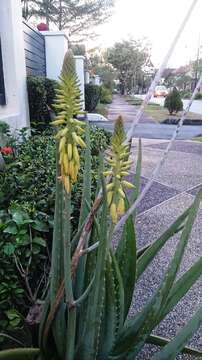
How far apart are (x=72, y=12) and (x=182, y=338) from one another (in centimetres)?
2782

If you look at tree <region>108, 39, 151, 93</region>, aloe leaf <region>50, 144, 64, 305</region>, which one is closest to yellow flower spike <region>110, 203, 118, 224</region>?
aloe leaf <region>50, 144, 64, 305</region>

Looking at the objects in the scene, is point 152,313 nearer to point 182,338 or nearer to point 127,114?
A: point 182,338

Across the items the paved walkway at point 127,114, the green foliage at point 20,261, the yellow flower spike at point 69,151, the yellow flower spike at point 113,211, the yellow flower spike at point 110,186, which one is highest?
the yellow flower spike at point 69,151

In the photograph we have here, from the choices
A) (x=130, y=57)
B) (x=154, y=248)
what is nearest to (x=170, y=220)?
(x=154, y=248)

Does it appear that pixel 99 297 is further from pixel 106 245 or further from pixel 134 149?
pixel 134 149

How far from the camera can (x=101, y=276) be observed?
1.12 metres

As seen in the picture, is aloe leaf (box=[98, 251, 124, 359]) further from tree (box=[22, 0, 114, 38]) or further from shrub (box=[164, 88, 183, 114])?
tree (box=[22, 0, 114, 38])

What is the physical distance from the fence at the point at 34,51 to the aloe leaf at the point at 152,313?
6.78 meters

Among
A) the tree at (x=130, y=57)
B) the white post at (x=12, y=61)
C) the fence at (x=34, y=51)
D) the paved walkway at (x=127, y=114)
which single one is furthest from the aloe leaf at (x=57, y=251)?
the tree at (x=130, y=57)

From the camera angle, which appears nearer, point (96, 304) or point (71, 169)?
point (71, 169)

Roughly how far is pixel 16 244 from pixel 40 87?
16.1 feet

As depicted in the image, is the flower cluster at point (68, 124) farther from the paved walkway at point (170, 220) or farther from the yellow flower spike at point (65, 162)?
the paved walkway at point (170, 220)

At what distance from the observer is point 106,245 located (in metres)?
1.08

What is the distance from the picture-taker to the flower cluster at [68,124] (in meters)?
0.92
